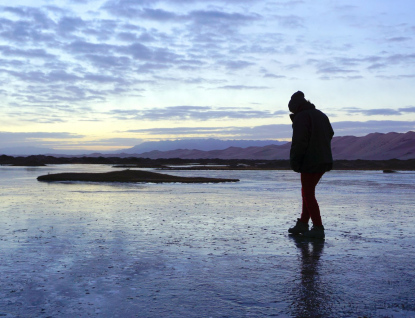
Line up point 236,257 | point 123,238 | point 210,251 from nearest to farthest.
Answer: point 236,257 → point 210,251 → point 123,238

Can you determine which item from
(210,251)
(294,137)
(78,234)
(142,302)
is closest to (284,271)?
(210,251)

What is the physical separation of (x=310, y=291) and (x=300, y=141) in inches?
152

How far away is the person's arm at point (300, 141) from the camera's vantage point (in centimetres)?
820

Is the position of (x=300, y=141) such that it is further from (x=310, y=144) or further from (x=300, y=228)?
(x=300, y=228)

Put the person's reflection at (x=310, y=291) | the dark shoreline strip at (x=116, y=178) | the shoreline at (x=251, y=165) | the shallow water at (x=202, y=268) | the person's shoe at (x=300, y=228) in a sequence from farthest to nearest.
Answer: the shoreline at (x=251, y=165) < the dark shoreline strip at (x=116, y=178) < the person's shoe at (x=300, y=228) < the shallow water at (x=202, y=268) < the person's reflection at (x=310, y=291)

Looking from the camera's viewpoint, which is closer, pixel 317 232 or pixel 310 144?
pixel 317 232

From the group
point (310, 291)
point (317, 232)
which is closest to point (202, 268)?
point (310, 291)

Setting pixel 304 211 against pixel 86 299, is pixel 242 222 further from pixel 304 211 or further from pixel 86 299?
pixel 86 299

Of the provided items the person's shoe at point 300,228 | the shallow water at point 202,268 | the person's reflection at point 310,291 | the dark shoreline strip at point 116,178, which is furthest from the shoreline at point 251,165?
the person's reflection at point 310,291

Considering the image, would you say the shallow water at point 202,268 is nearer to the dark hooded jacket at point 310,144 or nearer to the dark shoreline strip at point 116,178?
the dark hooded jacket at point 310,144

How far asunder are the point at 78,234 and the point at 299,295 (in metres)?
5.28

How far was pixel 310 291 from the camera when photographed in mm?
4832

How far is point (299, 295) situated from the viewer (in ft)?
15.3

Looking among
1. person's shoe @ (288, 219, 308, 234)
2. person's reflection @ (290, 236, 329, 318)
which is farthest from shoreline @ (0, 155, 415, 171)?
person's reflection @ (290, 236, 329, 318)
